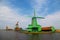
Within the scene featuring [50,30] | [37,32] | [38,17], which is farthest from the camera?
[38,17]

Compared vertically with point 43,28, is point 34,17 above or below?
above

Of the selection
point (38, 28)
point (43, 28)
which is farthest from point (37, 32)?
point (43, 28)

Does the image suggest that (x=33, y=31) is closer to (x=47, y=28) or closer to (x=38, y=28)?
(x=38, y=28)

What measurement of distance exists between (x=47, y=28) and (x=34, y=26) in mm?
11111

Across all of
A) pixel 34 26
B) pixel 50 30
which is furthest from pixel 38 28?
pixel 50 30

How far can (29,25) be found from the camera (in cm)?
10362

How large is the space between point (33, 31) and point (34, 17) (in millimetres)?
12209

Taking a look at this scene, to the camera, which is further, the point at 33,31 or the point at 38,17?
the point at 38,17

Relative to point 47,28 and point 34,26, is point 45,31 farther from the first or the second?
point 34,26

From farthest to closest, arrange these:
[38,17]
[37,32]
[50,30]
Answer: [38,17]
[50,30]
[37,32]

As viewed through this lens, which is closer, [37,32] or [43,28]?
[37,32]

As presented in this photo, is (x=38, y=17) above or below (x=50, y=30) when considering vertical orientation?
above

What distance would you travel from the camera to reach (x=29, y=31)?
103875 mm

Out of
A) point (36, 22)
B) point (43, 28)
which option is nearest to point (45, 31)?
point (43, 28)
